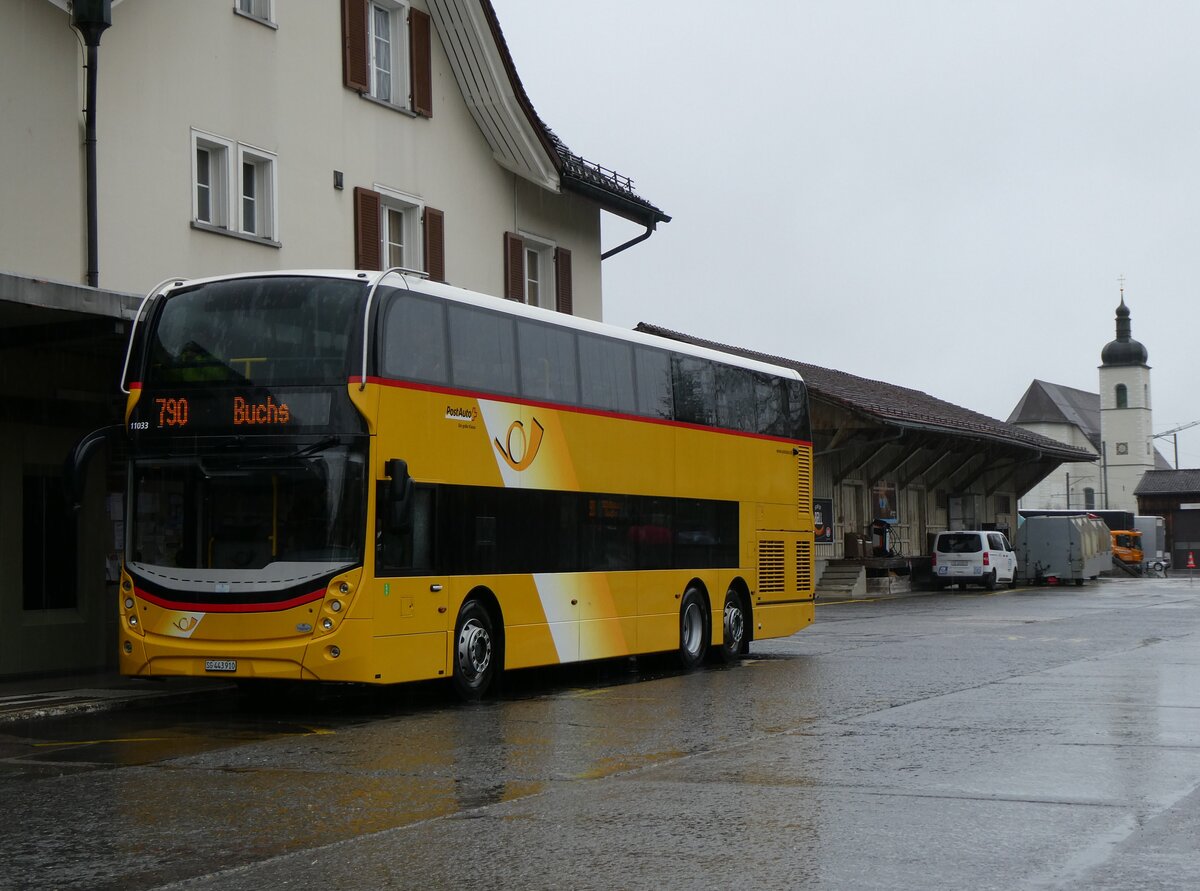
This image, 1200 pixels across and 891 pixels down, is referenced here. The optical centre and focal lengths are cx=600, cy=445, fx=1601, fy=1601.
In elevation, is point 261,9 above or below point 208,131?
above

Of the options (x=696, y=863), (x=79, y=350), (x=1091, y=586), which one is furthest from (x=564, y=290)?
(x=1091, y=586)

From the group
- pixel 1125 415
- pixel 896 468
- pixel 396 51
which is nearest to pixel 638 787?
pixel 396 51

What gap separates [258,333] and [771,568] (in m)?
9.40

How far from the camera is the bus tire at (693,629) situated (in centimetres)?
1889

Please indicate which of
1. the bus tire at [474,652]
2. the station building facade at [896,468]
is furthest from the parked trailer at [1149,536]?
the bus tire at [474,652]

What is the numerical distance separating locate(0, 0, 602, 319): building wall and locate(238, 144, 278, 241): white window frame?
0.17 metres

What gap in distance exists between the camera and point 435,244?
24.0 meters

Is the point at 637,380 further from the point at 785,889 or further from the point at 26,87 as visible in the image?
the point at 785,889

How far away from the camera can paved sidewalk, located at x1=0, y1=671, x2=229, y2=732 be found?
551 inches

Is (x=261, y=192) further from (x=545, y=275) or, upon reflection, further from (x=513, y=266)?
(x=545, y=275)

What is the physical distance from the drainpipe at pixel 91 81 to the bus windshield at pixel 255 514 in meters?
4.66

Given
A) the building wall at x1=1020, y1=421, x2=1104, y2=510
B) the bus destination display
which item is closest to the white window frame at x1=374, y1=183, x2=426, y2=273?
the bus destination display

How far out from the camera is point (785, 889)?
21.0 feet

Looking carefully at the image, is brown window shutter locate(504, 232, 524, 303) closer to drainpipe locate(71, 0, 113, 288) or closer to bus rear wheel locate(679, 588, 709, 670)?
bus rear wheel locate(679, 588, 709, 670)
